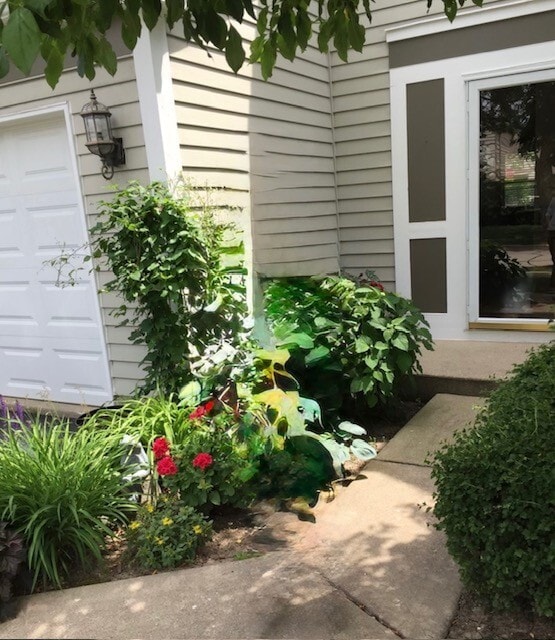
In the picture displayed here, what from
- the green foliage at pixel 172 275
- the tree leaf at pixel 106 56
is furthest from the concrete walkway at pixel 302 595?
the tree leaf at pixel 106 56

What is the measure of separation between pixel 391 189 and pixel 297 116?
3.70 ft

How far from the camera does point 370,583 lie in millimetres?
2273

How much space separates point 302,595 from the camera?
2.22 metres

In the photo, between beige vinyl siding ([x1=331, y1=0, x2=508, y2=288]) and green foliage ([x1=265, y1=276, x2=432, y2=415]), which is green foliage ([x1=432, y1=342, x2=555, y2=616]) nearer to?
green foliage ([x1=265, y1=276, x2=432, y2=415])

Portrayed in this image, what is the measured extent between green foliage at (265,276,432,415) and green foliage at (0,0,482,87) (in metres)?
1.85

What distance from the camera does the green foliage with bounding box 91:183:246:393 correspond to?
11.0 feet

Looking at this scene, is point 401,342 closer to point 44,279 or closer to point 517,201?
point 517,201

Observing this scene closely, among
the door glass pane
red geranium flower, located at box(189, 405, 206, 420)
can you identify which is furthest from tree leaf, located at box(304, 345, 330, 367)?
the door glass pane

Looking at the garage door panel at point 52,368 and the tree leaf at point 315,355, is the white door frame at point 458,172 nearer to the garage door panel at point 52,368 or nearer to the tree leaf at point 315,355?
the tree leaf at point 315,355

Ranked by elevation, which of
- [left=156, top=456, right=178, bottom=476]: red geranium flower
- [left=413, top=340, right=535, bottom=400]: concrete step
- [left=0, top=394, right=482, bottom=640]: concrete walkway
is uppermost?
[left=156, top=456, right=178, bottom=476]: red geranium flower

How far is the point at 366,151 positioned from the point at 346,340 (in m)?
2.38

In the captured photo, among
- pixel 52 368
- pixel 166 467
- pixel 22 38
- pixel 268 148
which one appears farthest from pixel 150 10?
pixel 52 368

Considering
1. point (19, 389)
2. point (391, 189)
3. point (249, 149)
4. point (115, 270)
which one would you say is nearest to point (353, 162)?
point (391, 189)

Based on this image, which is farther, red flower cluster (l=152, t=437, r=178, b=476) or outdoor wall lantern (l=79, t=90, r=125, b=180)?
outdoor wall lantern (l=79, t=90, r=125, b=180)
